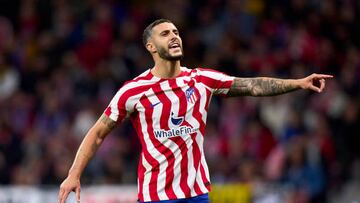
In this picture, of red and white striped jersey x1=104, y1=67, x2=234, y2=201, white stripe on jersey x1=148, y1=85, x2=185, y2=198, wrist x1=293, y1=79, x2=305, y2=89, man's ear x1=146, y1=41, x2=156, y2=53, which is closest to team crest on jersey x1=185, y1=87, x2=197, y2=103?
red and white striped jersey x1=104, y1=67, x2=234, y2=201

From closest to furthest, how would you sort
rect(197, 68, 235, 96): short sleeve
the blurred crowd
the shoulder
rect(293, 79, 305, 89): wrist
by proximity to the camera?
rect(293, 79, 305, 89): wrist
the shoulder
rect(197, 68, 235, 96): short sleeve
the blurred crowd

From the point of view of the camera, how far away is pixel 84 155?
8.47 m

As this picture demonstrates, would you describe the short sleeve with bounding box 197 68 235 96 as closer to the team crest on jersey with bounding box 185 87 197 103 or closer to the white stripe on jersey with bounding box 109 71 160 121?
the team crest on jersey with bounding box 185 87 197 103

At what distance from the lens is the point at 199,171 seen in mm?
8352

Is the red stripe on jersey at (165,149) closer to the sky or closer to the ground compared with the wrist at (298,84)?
closer to the ground

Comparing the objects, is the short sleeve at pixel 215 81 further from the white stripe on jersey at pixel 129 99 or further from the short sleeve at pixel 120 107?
the short sleeve at pixel 120 107

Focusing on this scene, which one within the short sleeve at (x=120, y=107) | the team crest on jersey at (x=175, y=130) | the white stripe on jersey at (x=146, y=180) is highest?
the short sleeve at (x=120, y=107)

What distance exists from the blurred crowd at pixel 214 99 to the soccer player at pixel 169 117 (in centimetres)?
511

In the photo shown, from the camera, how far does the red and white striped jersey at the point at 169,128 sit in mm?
8297

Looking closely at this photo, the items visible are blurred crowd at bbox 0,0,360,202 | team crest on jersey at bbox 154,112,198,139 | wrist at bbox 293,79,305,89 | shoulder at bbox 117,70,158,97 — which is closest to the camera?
wrist at bbox 293,79,305,89

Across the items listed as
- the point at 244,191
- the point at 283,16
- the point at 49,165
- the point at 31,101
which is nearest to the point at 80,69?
the point at 31,101

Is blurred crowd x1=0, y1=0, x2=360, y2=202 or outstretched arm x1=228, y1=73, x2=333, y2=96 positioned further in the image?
blurred crowd x1=0, y1=0, x2=360, y2=202

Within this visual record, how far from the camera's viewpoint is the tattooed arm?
8.37 meters

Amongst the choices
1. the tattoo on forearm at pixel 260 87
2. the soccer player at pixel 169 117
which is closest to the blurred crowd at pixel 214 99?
the tattoo on forearm at pixel 260 87
